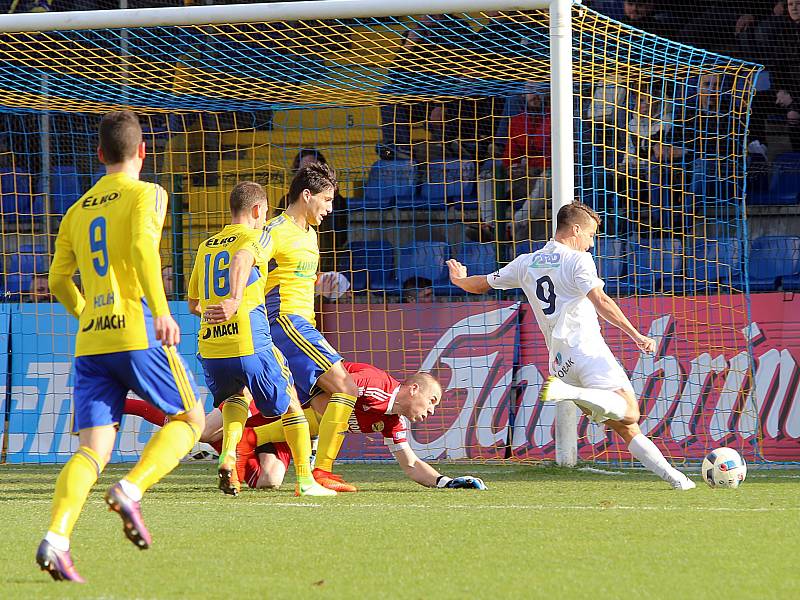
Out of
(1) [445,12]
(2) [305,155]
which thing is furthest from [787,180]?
(2) [305,155]

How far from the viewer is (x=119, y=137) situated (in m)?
4.54

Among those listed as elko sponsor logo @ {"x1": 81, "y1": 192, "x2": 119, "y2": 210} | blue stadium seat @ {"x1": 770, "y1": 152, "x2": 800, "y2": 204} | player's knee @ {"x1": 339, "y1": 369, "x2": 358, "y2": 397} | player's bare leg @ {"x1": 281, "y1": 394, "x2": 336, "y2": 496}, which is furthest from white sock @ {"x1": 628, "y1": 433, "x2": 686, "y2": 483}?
blue stadium seat @ {"x1": 770, "y1": 152, "x2": 800, "y2": 204}

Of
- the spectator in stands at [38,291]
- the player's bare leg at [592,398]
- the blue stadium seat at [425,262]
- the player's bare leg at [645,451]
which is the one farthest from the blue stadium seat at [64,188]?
the player's bare leg at [645,451]

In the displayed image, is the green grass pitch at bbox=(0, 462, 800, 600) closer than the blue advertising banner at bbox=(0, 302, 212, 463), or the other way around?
the green grass pitch at bbox=(0, 462, 800, 600)

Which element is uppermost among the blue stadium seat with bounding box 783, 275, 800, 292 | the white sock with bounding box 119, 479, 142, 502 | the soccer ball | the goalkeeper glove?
the blue stadium seat with bounding box 783, 275, 800, 292

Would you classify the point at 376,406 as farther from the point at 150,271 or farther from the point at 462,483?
the point at 150,271

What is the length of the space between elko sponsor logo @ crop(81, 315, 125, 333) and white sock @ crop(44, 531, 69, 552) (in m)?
0.77

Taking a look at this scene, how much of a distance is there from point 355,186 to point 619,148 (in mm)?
2716

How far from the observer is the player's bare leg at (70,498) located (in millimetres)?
3992

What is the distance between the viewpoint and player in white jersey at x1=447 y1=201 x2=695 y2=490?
274 inches

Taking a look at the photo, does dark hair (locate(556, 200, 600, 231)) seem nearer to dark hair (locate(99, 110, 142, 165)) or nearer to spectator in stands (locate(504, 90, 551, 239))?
dark hair (locate(99, 110, 142, 165))

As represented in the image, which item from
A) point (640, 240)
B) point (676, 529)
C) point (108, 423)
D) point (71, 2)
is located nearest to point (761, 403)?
point (640, 240)

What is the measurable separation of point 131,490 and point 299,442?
265 cm

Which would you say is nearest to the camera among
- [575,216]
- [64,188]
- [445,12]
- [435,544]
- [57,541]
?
[57,541]
